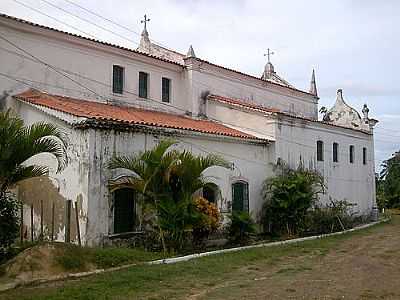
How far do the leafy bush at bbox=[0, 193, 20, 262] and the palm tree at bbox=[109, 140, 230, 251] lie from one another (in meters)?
3.02

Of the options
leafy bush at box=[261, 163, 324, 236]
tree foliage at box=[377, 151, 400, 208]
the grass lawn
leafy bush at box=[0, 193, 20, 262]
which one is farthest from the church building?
tree foliage at box=[377, 151, 400, 208]

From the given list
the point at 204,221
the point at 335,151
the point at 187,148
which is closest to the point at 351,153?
the point at 335,151

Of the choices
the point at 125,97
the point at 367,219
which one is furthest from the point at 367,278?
the point at 367,219

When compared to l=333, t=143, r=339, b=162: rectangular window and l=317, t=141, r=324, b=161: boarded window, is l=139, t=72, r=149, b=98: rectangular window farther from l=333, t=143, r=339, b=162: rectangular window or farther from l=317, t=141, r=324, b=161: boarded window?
l=333, t=143, r=339, b=162: rectangular window

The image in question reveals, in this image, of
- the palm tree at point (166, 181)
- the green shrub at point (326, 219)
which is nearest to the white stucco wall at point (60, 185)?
the palm tree at point (166, 181)

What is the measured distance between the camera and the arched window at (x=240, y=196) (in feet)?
62.8

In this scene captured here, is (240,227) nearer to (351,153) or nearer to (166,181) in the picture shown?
(166,181)

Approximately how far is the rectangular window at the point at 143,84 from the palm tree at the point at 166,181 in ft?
18.7

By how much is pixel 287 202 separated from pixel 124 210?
23.4 feet

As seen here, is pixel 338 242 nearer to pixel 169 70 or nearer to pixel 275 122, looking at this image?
pixel 275 122

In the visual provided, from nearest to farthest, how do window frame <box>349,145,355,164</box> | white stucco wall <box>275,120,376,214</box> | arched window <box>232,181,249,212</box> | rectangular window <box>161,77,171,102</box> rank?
arched window <box>232,181,249,212</box>
rectangular window <box>161,77,171,102</box>
white stucco wall <box>275,120,376,214</box>
window frame <box>349,145,355,164</box>

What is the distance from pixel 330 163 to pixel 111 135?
14.0 meters

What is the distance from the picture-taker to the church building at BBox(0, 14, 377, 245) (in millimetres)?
14250

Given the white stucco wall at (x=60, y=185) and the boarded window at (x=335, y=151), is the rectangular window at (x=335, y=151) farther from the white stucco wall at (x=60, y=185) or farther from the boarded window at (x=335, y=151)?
the white stucco wall at (x=60, y=185)
